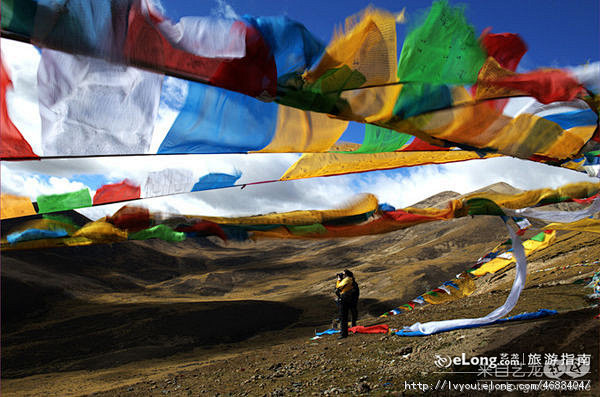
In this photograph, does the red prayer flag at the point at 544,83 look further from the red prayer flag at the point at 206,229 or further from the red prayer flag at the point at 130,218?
the red prayer flag at the point at 130,218

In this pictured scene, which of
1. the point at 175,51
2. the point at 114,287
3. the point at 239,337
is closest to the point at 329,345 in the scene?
the point at 175,51

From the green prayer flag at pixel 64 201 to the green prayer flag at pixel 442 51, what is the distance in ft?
7.87

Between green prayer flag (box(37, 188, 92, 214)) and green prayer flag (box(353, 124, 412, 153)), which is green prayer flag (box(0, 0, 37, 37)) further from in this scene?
green prayer flag (box(353, 124, 412, 153))

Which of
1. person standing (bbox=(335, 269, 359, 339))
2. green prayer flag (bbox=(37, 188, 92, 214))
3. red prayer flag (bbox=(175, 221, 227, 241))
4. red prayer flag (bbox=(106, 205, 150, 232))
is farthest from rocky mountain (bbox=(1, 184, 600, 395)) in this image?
green prayer flag (bbox=(37, 188, 92, 214))

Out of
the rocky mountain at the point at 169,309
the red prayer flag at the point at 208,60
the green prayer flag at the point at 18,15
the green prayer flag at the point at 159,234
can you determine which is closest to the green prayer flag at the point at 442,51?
the red prayer flag at the point at 208,60

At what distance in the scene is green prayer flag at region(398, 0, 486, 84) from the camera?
91.0 inches

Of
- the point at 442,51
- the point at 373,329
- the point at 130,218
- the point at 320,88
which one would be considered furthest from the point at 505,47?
the point at 373,329

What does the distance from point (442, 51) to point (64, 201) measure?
283 centimetres

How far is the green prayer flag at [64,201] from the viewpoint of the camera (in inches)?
104

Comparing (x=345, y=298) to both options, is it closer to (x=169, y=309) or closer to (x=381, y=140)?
(x=381, y=140)

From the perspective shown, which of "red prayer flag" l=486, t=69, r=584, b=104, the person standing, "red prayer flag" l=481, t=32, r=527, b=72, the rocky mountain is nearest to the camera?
"red prayer flag" l=481, t=32, r=527, b=72

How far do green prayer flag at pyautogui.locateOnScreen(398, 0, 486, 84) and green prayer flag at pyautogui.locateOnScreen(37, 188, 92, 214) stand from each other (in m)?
2.40

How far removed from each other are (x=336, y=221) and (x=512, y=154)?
6.63 ft

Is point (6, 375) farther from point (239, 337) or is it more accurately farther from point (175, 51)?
point (175, 51)
